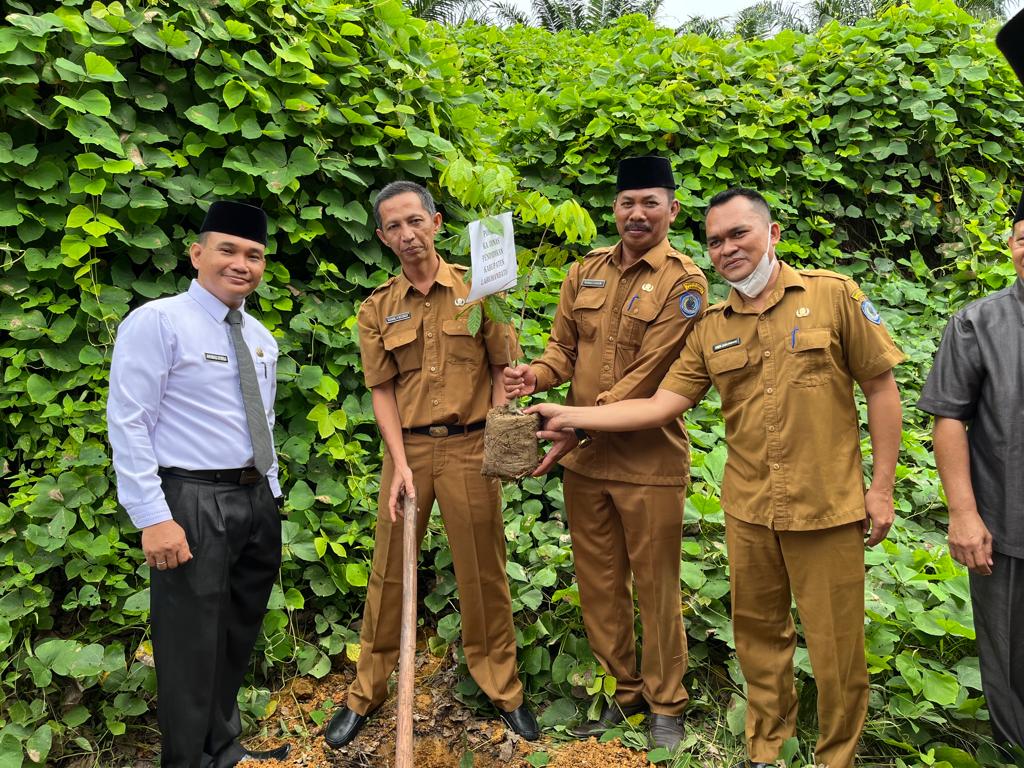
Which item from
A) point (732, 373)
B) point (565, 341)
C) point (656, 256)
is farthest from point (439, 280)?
point (732, 373)

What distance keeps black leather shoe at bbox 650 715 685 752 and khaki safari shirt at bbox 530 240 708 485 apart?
961 millimetres

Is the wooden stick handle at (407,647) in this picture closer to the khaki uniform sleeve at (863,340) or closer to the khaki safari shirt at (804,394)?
the khaki safari shirt at (804,394)

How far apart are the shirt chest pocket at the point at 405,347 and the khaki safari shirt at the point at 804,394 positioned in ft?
4.17

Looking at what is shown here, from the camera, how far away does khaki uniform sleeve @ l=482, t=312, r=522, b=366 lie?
3.08 m

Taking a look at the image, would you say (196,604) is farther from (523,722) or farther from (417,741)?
(523,722)

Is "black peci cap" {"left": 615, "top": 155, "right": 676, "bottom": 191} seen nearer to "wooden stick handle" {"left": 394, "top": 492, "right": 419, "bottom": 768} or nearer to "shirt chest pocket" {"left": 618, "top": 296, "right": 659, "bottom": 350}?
"shirt chest pocket" {"left": 618, "top": 296, "right": 659, "bottom": 350}

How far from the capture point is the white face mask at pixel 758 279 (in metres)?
2.59

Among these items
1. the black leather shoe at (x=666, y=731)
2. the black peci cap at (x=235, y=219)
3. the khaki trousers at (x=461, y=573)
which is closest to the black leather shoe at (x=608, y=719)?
the black leather shoe at (x=666, y=731)

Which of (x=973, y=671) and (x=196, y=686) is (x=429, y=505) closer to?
(x=196, y=686)

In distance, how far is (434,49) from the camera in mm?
4527

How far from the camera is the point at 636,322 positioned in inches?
119

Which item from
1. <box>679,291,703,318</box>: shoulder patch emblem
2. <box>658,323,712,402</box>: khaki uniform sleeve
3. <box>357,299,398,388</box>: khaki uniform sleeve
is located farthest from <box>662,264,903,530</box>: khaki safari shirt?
<box>357,299,398,388</box>: khaki uniform sleeve

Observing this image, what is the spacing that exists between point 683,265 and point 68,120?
2838mm

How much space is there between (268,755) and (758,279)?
8.98 feet
